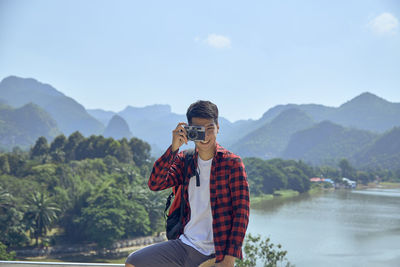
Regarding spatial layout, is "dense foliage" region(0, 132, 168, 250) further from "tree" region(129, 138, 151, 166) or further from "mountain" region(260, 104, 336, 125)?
"mountain" region(260, 104, 336, 125)

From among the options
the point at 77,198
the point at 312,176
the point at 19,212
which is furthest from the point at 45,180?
the point at 312,176

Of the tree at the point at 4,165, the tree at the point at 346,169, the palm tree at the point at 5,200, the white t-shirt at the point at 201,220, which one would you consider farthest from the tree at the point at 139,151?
the white t-shirt at the point at 201,220

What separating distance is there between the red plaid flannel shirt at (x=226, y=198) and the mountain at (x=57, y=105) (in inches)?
5463

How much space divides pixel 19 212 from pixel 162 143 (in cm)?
13741

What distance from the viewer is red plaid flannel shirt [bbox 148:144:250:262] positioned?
1.16m

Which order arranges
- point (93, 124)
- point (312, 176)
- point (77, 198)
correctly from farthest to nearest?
point (93, 124) < point (312, 176) < point (77, 198)

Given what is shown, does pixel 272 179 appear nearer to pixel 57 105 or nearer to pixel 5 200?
pixel 5 200

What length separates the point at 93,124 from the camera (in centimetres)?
13925

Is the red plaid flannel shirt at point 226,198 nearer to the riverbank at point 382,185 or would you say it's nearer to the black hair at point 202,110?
the black hair at point 202,110

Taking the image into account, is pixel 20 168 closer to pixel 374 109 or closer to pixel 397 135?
pixel 397 135

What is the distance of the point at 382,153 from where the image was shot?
176 ft

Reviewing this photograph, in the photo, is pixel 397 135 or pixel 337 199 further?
pixel 397 135

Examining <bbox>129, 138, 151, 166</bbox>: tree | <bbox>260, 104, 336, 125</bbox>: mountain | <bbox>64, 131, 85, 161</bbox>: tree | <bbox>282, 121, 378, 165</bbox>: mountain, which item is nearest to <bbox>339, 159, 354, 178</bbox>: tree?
<bbox>282, 121, 378, 165</bbox>: mountain

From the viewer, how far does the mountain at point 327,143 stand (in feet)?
211
